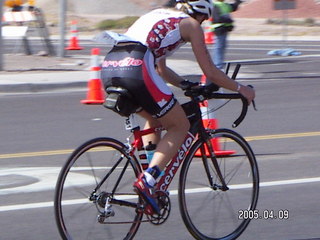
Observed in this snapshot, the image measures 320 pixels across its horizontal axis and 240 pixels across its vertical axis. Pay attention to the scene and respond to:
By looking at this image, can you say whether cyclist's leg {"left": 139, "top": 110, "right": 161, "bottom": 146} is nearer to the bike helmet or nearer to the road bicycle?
the road bicycle

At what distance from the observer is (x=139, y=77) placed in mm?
5180

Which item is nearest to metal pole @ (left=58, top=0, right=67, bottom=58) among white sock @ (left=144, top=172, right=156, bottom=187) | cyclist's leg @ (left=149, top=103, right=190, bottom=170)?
cyclist's leg @ (left=149, top=103, right=190, bottom=170)

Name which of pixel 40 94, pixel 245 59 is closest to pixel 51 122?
pixel 40 94

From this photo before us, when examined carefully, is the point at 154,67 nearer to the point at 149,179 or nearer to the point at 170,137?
the point at 170,137

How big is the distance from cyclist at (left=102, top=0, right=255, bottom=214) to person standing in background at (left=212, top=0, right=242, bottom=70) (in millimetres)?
9813

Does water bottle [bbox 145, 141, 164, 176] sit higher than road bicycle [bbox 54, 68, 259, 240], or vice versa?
water bottle [bbox 145, 141, 164, 176]

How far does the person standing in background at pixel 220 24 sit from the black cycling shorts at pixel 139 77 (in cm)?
999

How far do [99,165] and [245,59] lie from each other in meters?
19.0

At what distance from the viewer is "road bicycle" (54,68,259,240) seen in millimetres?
5324

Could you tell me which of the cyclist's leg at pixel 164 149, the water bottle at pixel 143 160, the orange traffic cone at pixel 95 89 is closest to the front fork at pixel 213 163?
the cyclist's leg at pixel 164 149

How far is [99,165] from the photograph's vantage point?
5277 millimetres

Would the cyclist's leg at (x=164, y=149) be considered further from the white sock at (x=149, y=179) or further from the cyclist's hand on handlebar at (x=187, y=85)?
the cyclist's hand on handlebar at (x=187, y=85)

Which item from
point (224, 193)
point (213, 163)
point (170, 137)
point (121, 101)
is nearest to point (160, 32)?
point (121, 101)

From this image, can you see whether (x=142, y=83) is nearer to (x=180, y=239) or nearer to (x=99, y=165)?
(x=99, y=165)
